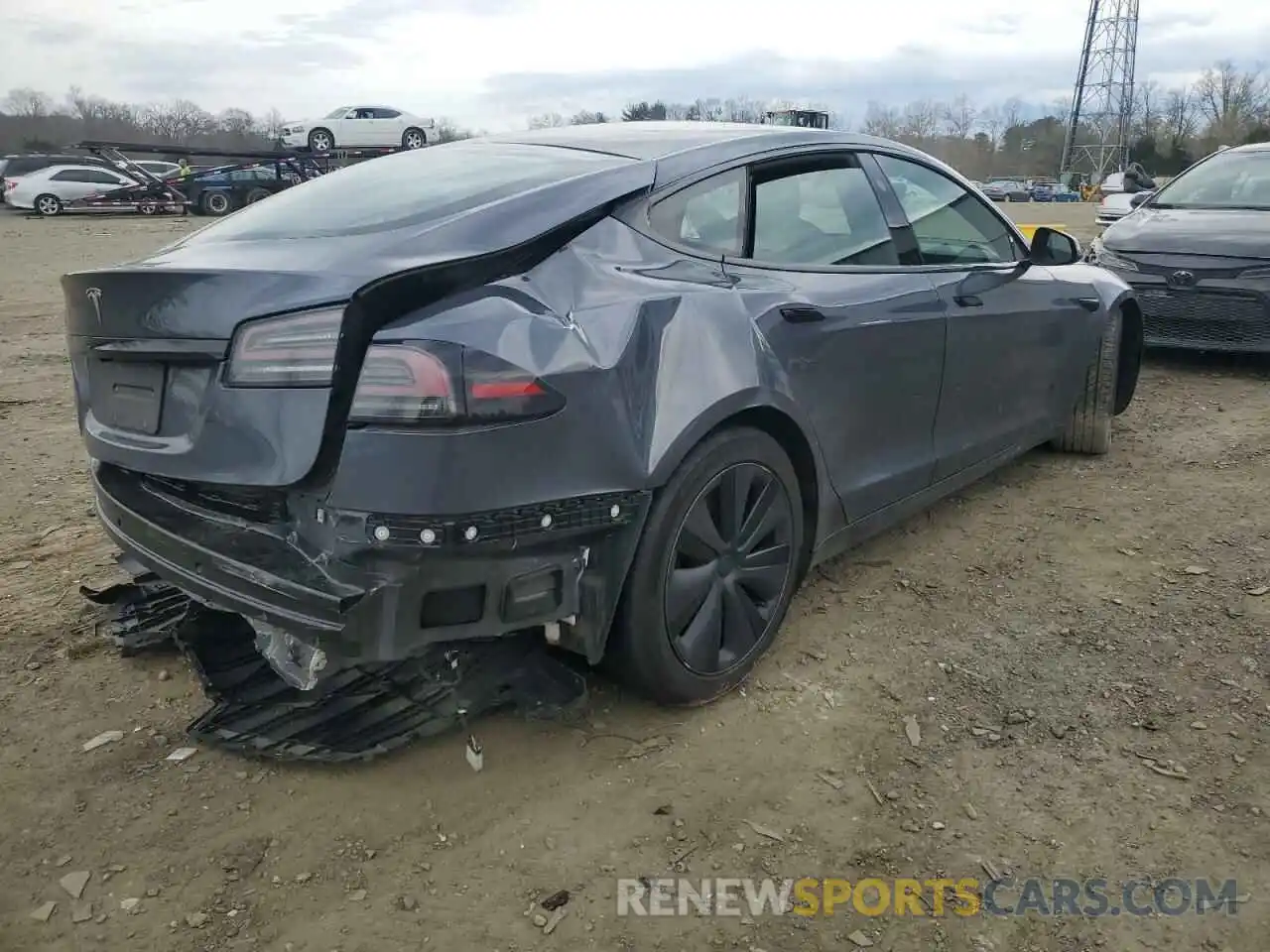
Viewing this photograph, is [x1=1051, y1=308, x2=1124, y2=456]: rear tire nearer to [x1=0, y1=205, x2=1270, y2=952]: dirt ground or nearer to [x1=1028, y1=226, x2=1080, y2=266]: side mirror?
[x1=1028, y1=226, x2=1080, y2=266]: side mirror

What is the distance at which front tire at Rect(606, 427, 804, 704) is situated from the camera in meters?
2.54

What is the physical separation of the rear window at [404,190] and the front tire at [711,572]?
0.86 meters

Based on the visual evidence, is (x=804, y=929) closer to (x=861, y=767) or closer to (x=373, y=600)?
(x=861, y=767)

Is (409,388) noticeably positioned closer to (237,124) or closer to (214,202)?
(214,202)

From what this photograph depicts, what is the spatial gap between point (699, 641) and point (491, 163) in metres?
1.48

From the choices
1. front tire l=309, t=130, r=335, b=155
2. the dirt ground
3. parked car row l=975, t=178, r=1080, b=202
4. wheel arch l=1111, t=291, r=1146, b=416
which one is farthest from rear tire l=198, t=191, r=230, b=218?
parked car row l=975, t=178, r=1080, b=202

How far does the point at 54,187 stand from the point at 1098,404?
30.1 meters

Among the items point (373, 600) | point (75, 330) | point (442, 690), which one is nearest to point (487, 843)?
point (442, 690)

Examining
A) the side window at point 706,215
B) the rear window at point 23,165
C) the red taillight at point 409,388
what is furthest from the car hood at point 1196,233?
the rear window at point 23,165

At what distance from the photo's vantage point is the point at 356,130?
29.7 meters

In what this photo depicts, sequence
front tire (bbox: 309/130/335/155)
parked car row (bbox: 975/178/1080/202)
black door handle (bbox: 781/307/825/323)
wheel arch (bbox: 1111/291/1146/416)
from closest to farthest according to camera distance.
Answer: black door handle (bbox: 781/307/825/323)
wheel arch (bbox: 1111/291/1146/416)
front tire (bbox: 309/130/335/155)
parked car row (bbox: 975/178/1080/202)

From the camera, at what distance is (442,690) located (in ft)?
8.59

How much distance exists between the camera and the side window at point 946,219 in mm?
3578

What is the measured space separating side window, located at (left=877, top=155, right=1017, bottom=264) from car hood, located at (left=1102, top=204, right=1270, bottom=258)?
3196 millimetres
